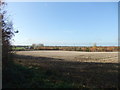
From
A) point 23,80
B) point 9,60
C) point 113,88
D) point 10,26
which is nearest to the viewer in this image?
point 113,88

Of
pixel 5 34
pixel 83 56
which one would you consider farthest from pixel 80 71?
pixel 83 56

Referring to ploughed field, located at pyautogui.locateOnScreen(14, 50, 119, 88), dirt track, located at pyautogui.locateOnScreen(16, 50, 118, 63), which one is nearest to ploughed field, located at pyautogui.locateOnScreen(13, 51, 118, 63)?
dirt track, located at pyautogui.locateOnScreen(16, 50, 118, 63)

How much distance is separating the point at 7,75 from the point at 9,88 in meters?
0.70

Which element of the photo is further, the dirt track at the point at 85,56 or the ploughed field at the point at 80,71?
the dirt track at the point at 85,56

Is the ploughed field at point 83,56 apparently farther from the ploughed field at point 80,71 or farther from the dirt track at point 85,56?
the ploughed field at point 80,71

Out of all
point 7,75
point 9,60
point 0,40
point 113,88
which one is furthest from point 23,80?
point 113,88

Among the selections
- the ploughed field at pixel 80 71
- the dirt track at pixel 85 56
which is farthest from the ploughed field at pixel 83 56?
the ploughed field at pixel 80 71

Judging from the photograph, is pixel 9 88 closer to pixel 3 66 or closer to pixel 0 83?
pixel 0 83

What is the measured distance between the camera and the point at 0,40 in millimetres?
6137

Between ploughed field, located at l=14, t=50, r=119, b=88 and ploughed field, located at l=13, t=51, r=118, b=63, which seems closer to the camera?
ploughed field, located at l=14, t=50, r=119, b=88

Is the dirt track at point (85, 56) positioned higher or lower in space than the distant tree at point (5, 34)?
lower

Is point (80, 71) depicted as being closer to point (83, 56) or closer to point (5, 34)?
point (5, 34)

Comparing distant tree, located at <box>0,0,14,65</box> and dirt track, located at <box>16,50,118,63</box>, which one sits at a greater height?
distant tree, located at <box>0,0,14,65</box>

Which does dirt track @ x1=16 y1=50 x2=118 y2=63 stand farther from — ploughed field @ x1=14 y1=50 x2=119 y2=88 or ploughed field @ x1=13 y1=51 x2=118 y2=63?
ploughed field @ x1=14 y1=50 x2=119 y2=88
